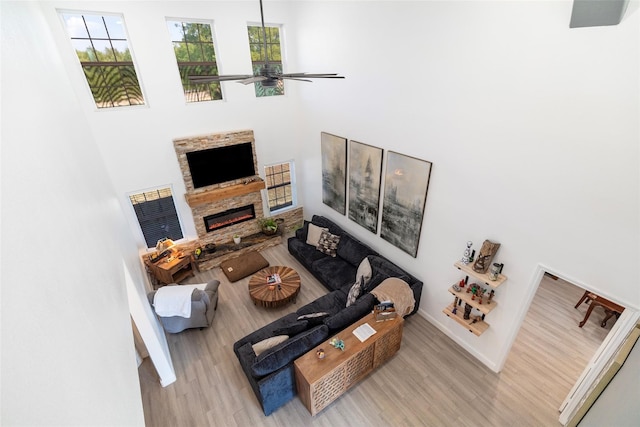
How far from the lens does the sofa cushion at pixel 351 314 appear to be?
4.42m

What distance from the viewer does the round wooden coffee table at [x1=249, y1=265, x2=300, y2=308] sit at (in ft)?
18.4

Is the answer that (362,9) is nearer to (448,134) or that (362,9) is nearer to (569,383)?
(448,134)

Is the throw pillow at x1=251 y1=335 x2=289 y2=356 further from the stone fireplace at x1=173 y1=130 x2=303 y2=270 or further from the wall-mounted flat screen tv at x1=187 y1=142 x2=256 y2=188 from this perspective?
the wall-mounted flat screen tv at x1=187 y1=142 x2=256 y2=188

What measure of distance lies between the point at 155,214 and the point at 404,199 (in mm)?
5414

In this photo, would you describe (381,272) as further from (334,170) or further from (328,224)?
(334,170)

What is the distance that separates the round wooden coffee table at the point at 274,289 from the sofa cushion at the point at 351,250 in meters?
1.22

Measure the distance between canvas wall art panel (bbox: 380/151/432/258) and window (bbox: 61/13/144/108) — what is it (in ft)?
16.9

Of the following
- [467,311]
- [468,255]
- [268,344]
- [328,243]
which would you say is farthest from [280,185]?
[467,311]

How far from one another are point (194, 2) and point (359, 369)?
716 centimetres

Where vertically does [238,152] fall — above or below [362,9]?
below

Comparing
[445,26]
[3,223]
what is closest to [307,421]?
[3,223]

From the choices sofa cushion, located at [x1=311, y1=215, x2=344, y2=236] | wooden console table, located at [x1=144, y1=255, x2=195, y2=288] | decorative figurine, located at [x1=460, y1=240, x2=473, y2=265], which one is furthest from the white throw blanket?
decorative figurine, located at [x1=460, y1=240, x2=473, y2=265]

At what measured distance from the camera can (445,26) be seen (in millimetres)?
3875

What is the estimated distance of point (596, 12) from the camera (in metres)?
2.54
